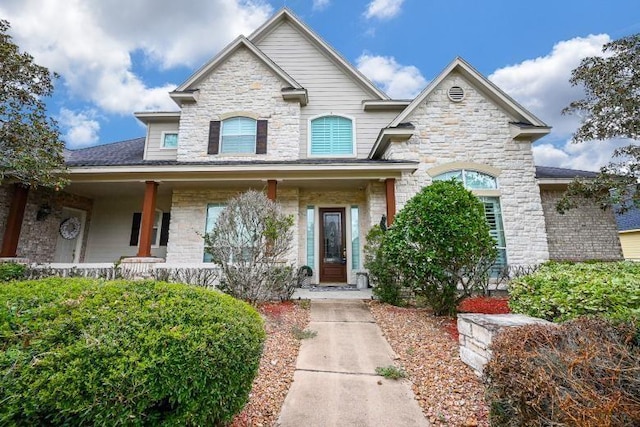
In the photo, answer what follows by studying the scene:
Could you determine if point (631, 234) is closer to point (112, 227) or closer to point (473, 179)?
point (473, 179)

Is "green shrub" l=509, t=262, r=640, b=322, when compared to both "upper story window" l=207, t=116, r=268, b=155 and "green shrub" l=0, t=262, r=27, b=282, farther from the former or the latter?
"green shrub" l=0, t=262, r=27, b=282

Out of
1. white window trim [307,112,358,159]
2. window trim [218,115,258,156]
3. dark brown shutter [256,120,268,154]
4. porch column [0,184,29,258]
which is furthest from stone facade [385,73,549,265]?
porch column [0,184,29,258]

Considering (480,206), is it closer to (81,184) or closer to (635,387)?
(635,387)

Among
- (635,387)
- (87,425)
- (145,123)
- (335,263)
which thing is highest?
(145,123)

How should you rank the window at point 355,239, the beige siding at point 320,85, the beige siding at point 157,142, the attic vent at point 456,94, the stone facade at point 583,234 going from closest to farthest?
1. the stone facade at point 583,234
2. the attic vent at point 456,94
3. the window at point 355,239
4. the beige siding at point 320,85
5. the beige siding at point 157,142

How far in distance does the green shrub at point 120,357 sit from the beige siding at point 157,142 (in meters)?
9.78

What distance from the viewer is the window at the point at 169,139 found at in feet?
36.4

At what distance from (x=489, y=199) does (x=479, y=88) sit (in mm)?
3730

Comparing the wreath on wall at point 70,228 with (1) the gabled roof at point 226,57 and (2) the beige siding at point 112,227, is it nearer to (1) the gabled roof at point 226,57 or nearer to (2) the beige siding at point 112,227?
(2) the beige siding at point 112,227

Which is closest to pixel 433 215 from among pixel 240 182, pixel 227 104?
pixel 240 182

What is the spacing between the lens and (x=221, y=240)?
5621 mm

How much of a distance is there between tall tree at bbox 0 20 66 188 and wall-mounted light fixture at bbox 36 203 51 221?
307cm

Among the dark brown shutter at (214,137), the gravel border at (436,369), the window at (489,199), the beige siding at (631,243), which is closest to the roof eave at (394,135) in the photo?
the window at (489,199)

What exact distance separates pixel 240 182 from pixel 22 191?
20.7ft
